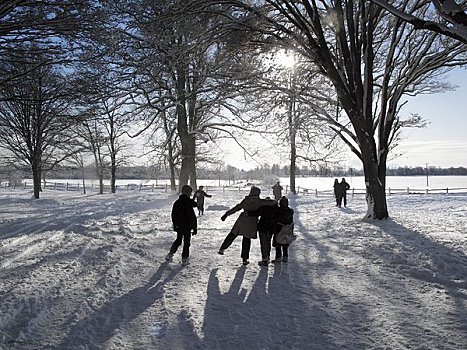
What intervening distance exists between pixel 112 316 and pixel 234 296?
66.2 inches

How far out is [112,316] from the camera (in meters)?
4.29

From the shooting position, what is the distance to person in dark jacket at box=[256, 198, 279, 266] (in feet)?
22.1

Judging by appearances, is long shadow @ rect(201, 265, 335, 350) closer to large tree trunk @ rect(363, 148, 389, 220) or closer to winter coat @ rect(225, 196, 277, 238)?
winter coat @ rect(225, 196, 277, 238)

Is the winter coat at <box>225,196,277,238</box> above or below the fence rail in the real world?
above

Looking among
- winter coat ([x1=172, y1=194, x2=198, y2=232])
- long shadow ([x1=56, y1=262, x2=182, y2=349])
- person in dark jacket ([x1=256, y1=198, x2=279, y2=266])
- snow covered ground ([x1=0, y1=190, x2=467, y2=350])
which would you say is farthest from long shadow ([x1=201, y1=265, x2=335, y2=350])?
winter coat ([x1=172, y1=194, x2=198, y2=232])

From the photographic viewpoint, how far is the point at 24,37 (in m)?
8.10

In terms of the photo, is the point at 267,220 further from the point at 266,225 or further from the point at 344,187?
the point at 344,187

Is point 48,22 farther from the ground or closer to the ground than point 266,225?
farther from the ground

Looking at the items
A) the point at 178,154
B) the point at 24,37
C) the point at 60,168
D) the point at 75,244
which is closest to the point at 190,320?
A: the point at 75,244

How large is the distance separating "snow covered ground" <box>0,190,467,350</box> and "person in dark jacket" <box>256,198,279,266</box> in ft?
0.99

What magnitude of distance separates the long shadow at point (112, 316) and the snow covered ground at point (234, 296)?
0.05 feet

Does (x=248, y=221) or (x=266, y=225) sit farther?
(x=248, y=221)

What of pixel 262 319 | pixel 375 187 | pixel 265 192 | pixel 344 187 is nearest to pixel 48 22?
pixel 262 319

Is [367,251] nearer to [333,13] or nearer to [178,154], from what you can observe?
[333,13]
